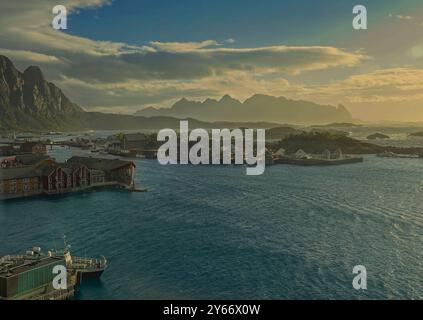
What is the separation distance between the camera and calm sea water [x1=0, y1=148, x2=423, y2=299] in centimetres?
596

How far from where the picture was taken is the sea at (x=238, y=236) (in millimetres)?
5957

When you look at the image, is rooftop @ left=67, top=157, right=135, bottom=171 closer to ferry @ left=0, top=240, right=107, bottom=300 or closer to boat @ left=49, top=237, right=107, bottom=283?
boat @ left=49, top=237, right=107, bottom=283

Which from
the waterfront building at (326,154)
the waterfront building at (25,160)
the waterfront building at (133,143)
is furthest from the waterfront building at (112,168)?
the waterfront building at (326,154)

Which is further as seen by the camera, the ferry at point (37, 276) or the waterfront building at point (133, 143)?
the waterfront building at point (133, 143)

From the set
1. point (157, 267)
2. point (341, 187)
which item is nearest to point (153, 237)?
point (157, 267)

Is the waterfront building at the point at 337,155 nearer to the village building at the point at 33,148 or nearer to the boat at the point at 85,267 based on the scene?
the village building at the point at 33,148

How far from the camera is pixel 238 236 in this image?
830 cm

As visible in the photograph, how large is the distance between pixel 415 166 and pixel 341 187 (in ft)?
27.0

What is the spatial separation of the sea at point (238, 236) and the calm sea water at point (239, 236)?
21 mm

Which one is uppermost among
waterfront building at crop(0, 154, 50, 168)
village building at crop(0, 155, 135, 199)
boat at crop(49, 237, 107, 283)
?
waterfront building at crop(0, 154, 50, 168)

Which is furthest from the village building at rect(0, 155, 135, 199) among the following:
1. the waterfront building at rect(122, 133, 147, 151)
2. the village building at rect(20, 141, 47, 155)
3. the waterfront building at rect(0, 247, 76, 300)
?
the waterfront building at rect(0, 247, 76, 300)

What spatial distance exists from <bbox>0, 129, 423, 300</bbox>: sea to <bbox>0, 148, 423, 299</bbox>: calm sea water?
2 centimetres

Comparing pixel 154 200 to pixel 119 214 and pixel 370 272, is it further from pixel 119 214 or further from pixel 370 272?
pixel 370 272

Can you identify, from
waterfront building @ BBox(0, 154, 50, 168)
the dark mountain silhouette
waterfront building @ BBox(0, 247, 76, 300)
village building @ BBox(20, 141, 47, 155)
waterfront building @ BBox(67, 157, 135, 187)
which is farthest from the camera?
waterfront building @ BBox(67, 157, 135, 187)
